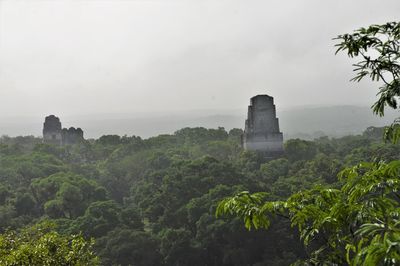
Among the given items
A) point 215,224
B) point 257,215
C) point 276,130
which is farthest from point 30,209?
point 257,215

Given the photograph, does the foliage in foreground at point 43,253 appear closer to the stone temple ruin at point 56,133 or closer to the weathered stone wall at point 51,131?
the stone temple ruin at point 56,133

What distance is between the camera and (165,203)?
3747cm

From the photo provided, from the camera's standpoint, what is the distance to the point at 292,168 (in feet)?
161

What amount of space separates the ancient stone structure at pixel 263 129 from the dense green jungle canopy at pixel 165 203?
2.43 metres

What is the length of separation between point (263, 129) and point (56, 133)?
4987cm

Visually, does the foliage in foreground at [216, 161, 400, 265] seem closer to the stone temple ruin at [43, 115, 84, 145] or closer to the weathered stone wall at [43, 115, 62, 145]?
the stone temple ruin at [43, 115, 84, 145]

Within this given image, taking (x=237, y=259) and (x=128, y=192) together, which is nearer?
(x=237, y=259)

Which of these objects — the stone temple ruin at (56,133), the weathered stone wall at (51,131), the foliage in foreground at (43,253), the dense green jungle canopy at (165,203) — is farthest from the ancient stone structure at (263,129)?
the foliage in foreground at (43,253)

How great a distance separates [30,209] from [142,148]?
30.6 meters

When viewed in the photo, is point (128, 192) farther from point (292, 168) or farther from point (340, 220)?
point (340, 220)

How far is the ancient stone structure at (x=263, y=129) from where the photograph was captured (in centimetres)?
5984

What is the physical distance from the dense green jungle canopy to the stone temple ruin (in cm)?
3076

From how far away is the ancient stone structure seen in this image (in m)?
59.8

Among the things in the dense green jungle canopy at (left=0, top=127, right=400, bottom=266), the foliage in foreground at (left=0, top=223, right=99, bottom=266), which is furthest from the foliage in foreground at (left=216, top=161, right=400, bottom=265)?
the dense green jungle canopy at (left=0, top=127, right=400, bottom=266)
